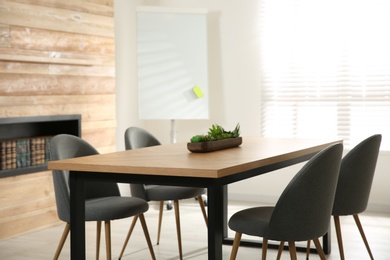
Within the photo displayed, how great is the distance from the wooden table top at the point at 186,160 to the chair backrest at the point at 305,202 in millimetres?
276

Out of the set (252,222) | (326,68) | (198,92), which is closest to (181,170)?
(252,222)

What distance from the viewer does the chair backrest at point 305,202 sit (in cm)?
315

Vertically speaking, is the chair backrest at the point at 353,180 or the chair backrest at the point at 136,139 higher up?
the chair backrest at the point at 136,139

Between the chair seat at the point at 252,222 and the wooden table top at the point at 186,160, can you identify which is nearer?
the wooden table top at the point at 186,160

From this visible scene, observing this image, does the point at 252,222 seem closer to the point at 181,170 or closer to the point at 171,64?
the point at 181,170

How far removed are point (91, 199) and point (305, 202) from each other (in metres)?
1.57

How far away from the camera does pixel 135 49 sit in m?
7.23

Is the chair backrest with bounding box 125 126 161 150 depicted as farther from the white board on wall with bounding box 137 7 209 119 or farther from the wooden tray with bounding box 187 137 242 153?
the white board on wall with bounding box 137 7 209 119

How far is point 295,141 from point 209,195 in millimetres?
1869

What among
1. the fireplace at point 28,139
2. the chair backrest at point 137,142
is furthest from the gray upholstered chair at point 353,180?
the fireplace at point 28,139

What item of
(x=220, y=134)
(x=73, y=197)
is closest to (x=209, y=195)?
(x=73, y=197)

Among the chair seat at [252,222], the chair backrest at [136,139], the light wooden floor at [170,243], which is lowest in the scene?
the light wooden floor at [170,243]

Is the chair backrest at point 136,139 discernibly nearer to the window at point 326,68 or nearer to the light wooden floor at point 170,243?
the light wooden floor at point 170,243

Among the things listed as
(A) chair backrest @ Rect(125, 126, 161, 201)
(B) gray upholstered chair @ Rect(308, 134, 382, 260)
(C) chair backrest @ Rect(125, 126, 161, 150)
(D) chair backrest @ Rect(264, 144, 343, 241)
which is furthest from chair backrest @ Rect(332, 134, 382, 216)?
(C) chair backrest @ Rect(125, 126, 161, 150)
